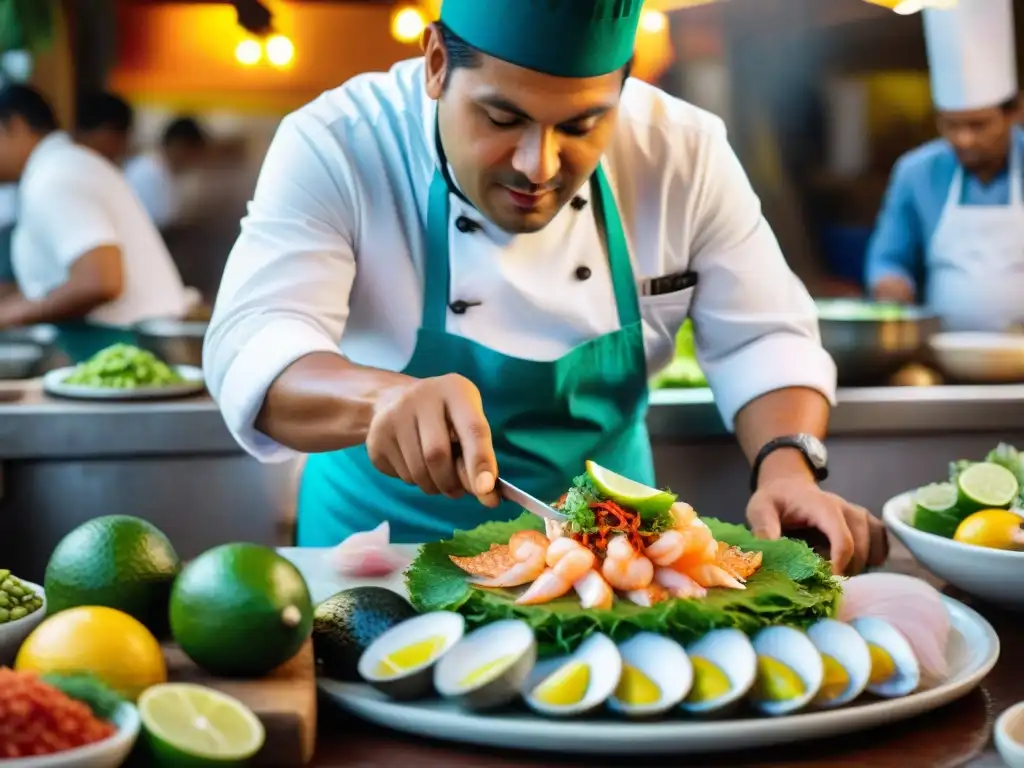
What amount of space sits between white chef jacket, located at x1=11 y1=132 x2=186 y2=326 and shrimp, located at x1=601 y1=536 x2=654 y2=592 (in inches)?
124

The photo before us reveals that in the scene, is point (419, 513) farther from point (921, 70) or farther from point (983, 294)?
point (921, 70)

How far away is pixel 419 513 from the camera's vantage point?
2.36 metres

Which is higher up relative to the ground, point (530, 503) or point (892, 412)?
point (530, 503)

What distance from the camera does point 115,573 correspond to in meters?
1.46

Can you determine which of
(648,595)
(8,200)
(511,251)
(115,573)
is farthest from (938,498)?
(8,200)

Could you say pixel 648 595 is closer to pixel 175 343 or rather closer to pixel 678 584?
pixel 678 584

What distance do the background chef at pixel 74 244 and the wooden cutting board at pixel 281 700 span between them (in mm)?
2880

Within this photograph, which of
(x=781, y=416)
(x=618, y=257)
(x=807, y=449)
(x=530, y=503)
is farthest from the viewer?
(x=618, y=257)

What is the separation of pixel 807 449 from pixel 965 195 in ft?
11.3

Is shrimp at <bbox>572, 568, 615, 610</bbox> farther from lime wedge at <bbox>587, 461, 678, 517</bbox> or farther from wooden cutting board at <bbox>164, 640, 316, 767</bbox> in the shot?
wooden cutting board at <bbox>164, 640, 316, 767</bbox>

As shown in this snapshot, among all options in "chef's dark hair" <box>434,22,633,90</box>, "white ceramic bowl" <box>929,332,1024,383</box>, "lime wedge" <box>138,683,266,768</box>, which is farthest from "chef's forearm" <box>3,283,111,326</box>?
"lime wedge" <box>138,683,266,768</box>

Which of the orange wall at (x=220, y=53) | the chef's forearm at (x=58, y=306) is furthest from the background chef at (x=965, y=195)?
the chef's forearm at (x=58, y=306)

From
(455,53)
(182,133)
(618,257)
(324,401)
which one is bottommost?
(324,401)

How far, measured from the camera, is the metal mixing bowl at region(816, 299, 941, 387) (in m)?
3.13
